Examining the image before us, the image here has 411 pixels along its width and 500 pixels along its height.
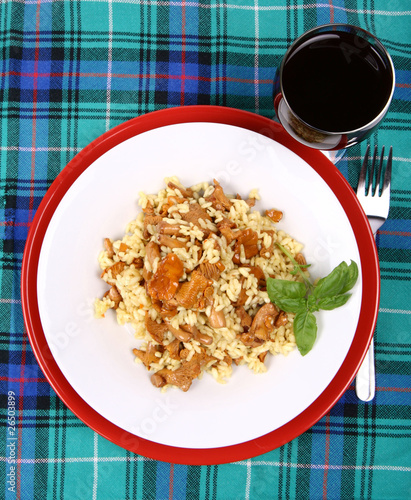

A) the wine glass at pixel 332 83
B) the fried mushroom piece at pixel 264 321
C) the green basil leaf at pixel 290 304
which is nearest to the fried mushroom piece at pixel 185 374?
the fried mushroom piece at pixel 264 321

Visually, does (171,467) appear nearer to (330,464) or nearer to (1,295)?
(330,464)

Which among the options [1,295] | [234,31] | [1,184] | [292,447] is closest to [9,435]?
[1,295]

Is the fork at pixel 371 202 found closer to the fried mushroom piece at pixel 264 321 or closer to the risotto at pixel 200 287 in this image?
the risotto at pixel 200 287

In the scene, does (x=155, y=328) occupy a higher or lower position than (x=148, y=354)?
higher

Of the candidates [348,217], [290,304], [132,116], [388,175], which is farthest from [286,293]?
[132,116]

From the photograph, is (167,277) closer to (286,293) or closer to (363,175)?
(286,293)

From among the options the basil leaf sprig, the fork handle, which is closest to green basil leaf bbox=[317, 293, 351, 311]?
the basil leaf sprig

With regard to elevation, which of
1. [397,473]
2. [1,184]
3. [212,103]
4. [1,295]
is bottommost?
[397,473]
